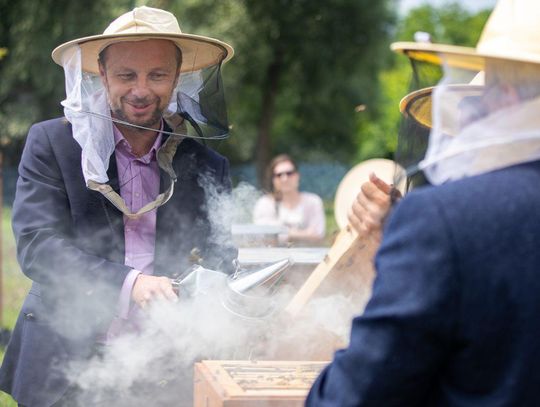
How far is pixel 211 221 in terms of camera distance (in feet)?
10.0

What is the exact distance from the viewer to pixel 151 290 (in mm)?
2625

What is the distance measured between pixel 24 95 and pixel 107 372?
19.0 metres

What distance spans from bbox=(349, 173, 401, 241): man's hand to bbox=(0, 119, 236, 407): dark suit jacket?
882mm

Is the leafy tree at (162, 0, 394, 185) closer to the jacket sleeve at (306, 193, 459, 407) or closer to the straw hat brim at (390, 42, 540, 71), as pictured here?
the straw hat brim at (390, 42, 540, 71)

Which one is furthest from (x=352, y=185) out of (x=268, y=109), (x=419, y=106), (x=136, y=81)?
(x=268, y=109)

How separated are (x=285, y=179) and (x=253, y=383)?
18.5 ft

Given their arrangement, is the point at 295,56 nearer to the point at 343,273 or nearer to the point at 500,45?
the point at 343,273

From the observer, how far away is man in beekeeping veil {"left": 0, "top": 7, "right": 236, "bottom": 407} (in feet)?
8.84

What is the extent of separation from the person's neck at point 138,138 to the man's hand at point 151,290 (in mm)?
535

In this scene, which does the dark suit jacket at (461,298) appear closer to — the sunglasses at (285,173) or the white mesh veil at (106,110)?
the white mesh veil at (106,110)

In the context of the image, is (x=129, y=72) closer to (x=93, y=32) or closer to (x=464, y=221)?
(x=464, y=221)

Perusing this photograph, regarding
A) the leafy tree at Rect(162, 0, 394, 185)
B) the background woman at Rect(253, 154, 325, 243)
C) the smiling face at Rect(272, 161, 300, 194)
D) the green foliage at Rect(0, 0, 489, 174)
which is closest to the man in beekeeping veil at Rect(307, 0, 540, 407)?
the background woman at Rect(253, 154, 325, 243)

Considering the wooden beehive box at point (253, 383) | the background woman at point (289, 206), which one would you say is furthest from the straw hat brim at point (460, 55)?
the background woman at point (289, 206)

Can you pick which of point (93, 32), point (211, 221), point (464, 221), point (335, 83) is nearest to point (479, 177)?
point (464, 221)
